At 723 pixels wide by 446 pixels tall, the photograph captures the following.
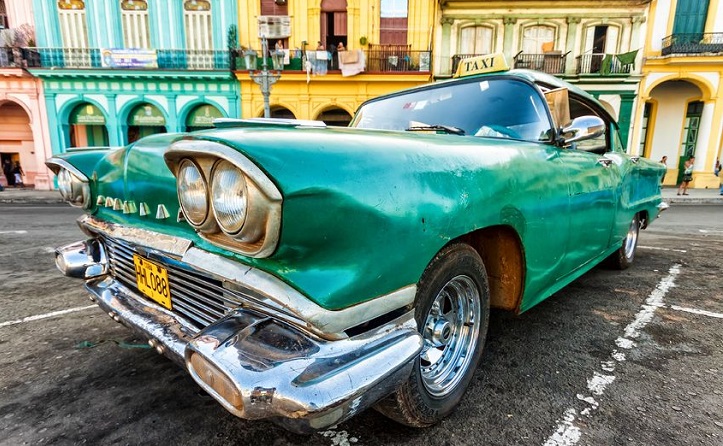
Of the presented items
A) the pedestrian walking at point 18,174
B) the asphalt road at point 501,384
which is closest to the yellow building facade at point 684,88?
the asphalt road at point 501,384

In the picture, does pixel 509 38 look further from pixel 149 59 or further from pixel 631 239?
pixel 149 59

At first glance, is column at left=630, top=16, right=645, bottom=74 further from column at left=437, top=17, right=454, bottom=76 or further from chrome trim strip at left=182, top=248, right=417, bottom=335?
chrome trim strip at left=182, top=248, right=417, bottom=335

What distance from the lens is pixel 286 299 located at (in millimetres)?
1102

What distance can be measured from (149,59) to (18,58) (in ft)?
18.5

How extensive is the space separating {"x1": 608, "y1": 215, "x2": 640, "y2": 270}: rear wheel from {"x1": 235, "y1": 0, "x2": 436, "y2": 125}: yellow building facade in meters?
13.2

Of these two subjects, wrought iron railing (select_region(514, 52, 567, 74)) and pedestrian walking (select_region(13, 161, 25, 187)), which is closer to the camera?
wrought iron railing (select_region(514, 52, 567, 74))

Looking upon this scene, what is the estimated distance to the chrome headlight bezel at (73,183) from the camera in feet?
6.91

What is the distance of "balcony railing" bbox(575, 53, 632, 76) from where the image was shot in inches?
647

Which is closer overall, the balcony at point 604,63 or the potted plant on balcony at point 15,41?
the balcony at point 604,63

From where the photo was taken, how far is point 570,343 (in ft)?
8.02

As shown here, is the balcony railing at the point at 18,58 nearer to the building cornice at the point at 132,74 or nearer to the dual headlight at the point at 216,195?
the building cornice at the point at 132,74

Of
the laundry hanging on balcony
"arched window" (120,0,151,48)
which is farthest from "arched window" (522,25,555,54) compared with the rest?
"arched window" (120,0,151,48)

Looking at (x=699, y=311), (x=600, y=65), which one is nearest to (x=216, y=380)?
(x=699, y=311)

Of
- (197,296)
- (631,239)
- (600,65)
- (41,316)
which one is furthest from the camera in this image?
(600,65)
